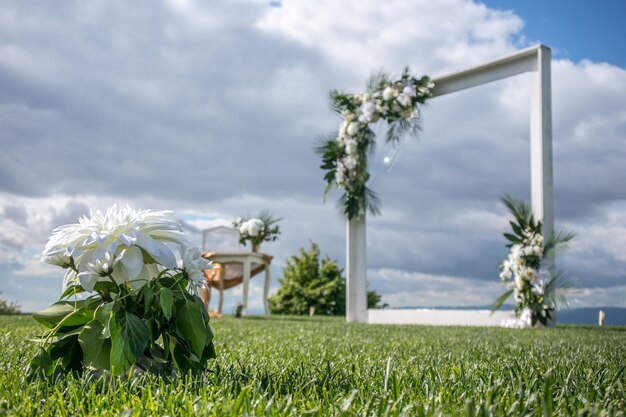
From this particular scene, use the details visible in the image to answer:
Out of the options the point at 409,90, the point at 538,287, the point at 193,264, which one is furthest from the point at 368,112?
the point at 193,264

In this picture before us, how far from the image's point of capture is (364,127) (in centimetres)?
819

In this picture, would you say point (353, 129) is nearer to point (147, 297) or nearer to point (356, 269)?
point (356, 269)

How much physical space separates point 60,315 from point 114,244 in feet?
0.89

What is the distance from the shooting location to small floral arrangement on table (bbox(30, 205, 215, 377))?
1489 millimetres

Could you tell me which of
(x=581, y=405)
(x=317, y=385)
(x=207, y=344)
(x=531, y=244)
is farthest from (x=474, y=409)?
(x=531, y=244)

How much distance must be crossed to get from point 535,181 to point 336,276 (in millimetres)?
5645

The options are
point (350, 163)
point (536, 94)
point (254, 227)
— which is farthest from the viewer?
point (254, 227)

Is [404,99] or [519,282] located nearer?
[519,282]

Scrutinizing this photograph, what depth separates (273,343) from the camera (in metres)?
3.17

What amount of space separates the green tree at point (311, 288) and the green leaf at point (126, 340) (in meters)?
9.98

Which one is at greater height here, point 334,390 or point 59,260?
point 59,260

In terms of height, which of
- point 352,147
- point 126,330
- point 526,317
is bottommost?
point 526,317

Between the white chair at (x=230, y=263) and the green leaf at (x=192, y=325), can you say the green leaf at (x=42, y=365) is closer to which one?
the green leaf at (x=192, y=325)

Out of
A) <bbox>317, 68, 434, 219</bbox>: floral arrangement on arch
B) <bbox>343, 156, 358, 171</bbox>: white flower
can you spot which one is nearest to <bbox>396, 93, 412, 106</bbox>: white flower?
<bbox>317, 68, 434, 219</bbox>: floral arrangement on arch
